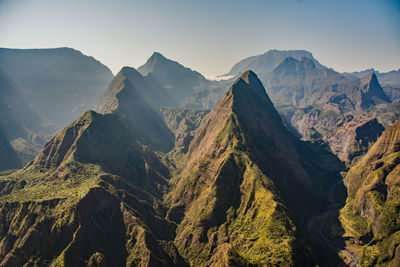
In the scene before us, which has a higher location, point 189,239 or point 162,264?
point 189,239

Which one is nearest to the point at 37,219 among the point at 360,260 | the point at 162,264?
the point at 162,264

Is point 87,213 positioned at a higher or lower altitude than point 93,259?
higher

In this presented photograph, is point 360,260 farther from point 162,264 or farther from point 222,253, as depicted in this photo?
point 162,264

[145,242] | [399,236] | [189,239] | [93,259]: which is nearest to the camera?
[93,259]

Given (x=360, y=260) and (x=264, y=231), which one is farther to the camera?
(x=360, y=260)

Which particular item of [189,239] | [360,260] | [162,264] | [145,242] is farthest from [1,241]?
[360,260]

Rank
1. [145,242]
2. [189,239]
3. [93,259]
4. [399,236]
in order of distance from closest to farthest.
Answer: [93,259], [145,242], [399,236], [189,239]

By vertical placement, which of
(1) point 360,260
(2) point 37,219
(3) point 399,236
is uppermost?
(3) point 399,236

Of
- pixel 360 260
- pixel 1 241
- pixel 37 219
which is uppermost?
pixel 360 260

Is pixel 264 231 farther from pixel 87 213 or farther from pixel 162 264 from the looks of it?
pixel 87 213
